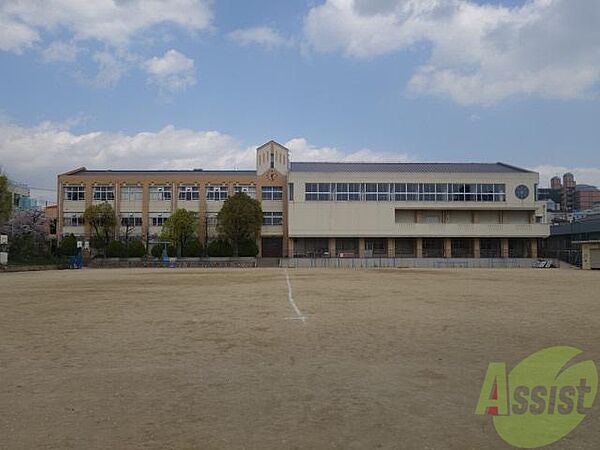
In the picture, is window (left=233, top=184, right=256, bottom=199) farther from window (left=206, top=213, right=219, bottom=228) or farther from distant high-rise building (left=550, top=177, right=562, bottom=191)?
distant high-rise building (left=550, top=177, right=562, bottom=191)

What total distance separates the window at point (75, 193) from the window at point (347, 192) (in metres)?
35.9

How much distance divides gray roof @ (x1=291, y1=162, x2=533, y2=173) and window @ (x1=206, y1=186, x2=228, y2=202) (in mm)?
10184

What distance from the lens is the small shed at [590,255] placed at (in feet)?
172

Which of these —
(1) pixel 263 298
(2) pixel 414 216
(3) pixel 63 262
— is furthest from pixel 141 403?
(2) pixel 414 216

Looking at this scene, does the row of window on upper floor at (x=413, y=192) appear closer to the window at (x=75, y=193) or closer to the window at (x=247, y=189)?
the window at (x=247, y=189)

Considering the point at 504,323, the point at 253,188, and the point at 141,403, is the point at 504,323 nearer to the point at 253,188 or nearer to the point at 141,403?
the point at 141,403

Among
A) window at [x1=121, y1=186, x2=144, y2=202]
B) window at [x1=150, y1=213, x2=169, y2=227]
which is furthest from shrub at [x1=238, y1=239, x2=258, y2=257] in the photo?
window at [x1=121, y1=186, x2=144, y2=202]

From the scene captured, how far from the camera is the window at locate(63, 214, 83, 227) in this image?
72562mm

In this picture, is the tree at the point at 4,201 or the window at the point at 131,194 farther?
the window at the point at 131,194

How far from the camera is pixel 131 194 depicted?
73.2 meters

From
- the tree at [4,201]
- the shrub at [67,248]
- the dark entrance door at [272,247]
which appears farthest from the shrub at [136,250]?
the tree at [4,201]

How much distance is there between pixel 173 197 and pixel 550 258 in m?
50.8

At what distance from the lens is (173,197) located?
7244 cm

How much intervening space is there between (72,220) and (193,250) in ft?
64.8
